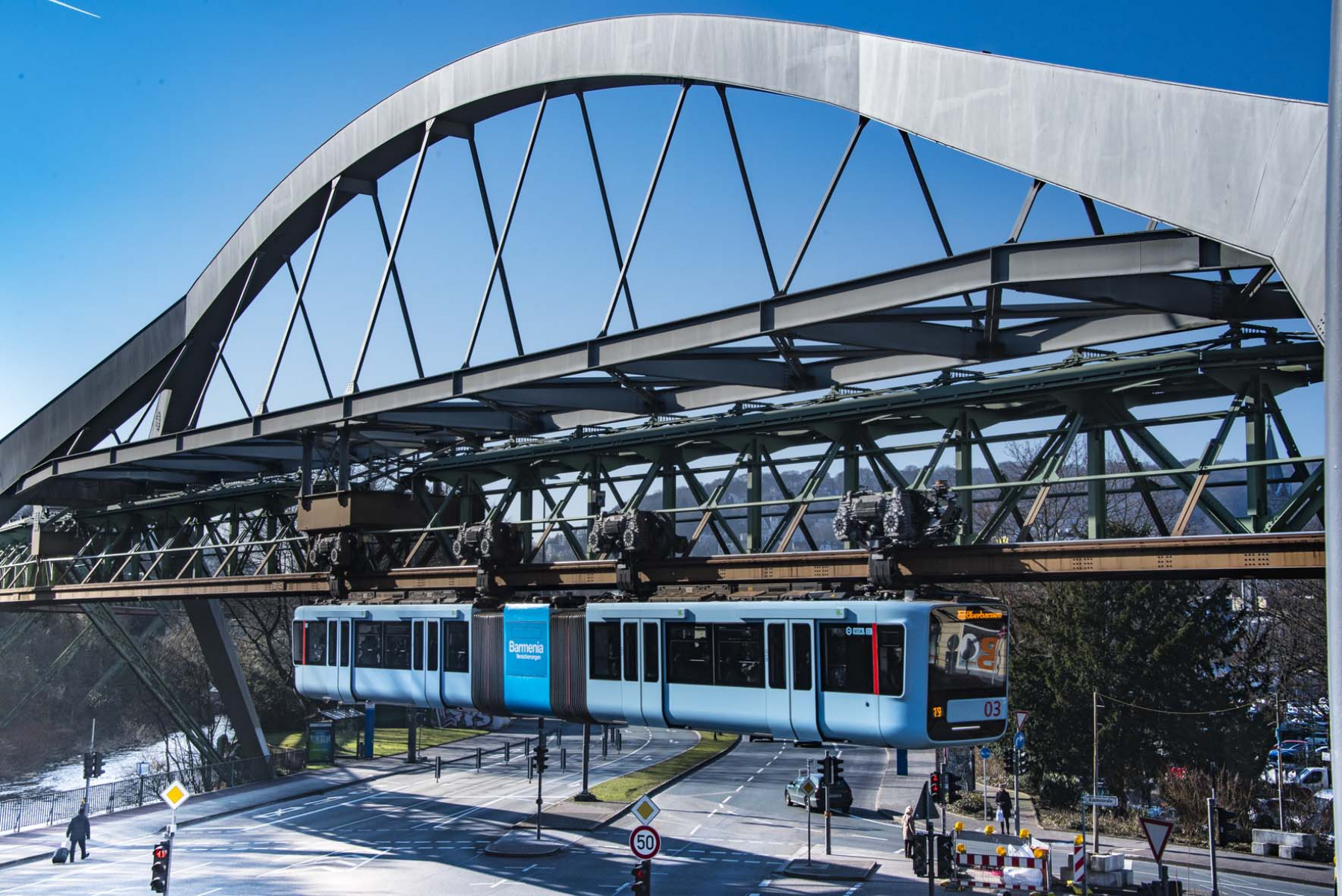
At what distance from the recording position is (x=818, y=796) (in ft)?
135

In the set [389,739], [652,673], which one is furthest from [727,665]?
[389,739]

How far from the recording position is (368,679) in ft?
97.3

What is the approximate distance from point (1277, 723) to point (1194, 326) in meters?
31.9

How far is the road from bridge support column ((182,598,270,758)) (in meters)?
6.26

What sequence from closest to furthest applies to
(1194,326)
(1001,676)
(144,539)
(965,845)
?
(1194,326)
(1001,676)
(965,845)
(144,539)

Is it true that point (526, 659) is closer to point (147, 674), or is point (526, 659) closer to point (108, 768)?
point (147, 674)

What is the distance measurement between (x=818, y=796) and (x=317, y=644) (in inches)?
763

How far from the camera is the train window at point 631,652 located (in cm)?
2236

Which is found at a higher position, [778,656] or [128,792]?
[778,656]

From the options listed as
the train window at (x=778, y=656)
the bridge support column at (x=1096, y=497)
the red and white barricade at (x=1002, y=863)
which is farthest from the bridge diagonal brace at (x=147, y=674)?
the bridge support column at (x=1096, y=497)

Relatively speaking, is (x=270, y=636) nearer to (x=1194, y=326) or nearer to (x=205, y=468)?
(x=205, y=468)

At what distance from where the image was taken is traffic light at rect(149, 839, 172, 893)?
949 inches

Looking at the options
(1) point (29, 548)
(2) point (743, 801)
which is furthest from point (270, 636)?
(2) point (743, 801)

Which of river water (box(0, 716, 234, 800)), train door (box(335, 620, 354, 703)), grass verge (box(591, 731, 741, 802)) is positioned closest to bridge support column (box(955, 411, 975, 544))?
train door (box(335, 620, 354, 703))
